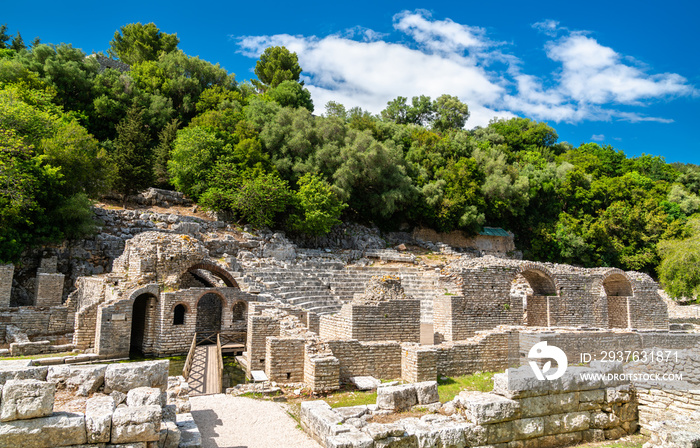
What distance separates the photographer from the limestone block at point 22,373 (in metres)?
4.94

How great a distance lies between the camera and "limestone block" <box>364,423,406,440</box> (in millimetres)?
5672

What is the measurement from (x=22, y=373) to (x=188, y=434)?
78.0 inches

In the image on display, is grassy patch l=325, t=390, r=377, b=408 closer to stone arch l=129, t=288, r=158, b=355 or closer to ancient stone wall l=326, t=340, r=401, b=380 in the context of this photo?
ancient stone wall l=326, t=340, r=401, b=380

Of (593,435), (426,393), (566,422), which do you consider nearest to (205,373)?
(426,393)

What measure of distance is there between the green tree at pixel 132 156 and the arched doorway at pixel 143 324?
14.1 m

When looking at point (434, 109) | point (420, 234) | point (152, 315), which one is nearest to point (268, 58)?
point (434, 109)

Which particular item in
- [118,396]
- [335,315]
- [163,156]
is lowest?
[118,396]

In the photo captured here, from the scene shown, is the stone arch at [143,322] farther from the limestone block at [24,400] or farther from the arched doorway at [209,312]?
the limestone block at [24,400]

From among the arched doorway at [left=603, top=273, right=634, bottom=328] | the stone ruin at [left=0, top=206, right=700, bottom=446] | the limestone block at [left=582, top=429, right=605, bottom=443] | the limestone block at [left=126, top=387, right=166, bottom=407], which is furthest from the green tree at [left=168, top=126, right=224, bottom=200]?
the limestone block at [left=582, top=429, right=605, bottom=443]

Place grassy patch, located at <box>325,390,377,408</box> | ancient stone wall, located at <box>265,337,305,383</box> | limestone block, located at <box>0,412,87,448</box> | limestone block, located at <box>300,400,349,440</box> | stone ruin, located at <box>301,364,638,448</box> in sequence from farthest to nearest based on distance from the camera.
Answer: ancient stone wall, located at <box>265,337,305,383</box> → grassy patch, located at <box>325,390,377,408</box> → limestone block, located at <box>300,400,349,440</box> → stone ruin, located at <box>301,364,638,448</box> → limestone block, located at <box>0,412,87,448</box>

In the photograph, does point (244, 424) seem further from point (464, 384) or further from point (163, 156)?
point (163, 156)

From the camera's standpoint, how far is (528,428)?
6.46 m

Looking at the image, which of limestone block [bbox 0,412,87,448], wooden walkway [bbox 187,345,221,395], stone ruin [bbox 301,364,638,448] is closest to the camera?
limestone block [bbox 0,412,87,448]

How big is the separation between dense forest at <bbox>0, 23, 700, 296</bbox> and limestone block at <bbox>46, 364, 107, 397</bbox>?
51.7 feet
